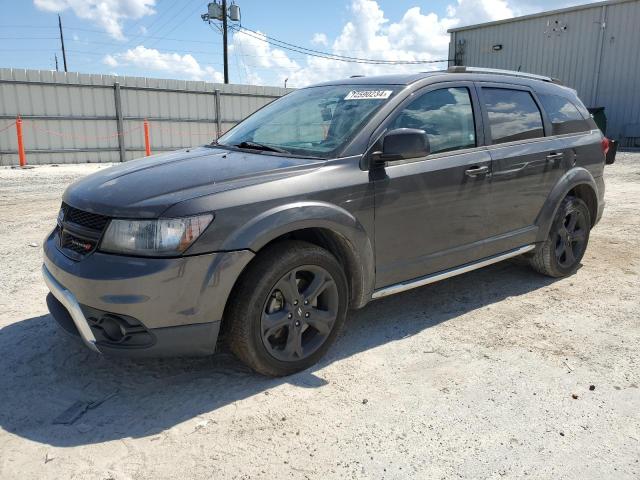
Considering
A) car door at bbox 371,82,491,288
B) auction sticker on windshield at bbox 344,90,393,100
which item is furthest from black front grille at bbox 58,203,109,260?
auction sticker on windshield at bbox 344,90,393,100

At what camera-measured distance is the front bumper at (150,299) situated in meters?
2.59

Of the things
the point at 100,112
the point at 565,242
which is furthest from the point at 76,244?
the point at 100,112

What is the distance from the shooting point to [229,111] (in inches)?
795

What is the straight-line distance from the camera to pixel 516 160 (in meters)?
4.16

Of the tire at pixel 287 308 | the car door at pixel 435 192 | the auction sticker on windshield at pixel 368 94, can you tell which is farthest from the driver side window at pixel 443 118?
the tire at pixel 287 308

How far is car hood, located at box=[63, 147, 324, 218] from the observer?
2.70 m

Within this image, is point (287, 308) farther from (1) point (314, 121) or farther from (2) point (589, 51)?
(2) point (589, 51)

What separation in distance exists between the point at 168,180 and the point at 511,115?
2.81 m

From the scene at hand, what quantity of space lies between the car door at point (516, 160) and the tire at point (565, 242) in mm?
299

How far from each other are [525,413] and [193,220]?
76.4 inches

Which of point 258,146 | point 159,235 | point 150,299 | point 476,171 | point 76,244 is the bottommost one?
point 150,299

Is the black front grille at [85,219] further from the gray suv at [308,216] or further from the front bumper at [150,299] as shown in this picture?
the front bumper at [150,299]

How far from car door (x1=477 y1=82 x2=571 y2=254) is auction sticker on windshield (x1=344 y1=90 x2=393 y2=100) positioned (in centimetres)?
91

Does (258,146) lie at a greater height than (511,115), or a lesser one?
lesser
